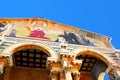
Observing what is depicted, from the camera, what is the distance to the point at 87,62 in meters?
17.3

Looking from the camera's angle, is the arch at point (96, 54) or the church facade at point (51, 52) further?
the arch at point (96, 54)

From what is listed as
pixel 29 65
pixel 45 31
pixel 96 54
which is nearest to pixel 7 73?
pixel 29 65

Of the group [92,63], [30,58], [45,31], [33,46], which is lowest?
[92,63]

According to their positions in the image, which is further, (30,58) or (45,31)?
(45,31)

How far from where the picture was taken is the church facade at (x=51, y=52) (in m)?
14.1

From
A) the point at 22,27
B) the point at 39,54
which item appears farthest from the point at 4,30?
the point at 39,54

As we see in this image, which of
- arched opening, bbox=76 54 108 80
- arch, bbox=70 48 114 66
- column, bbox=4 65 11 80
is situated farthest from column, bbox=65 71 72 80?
arched opening, bbox=76 54 108 80

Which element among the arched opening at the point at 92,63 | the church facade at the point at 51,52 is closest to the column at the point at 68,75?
the church facade at the point at 51,52

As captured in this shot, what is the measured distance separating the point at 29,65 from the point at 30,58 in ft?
1.97

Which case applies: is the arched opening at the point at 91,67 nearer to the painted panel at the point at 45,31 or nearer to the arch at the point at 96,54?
the arch at the point at 96,54

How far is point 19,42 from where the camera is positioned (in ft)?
50.0

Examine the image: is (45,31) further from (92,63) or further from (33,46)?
(92,63)

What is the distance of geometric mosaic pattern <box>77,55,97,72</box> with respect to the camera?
55.9 ft

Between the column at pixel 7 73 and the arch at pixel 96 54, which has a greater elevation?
the arch at pixel 96 54
